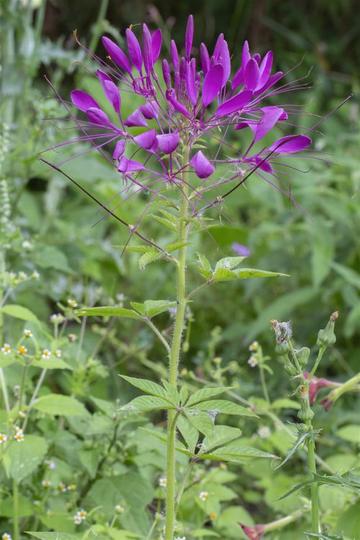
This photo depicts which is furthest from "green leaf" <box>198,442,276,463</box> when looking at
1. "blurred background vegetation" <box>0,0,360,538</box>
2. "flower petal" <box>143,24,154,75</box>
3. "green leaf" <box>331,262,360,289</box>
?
"green leaf" <box>331,262,360,289</box>

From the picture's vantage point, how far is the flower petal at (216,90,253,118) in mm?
864

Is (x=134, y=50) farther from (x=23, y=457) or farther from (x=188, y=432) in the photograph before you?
(x=23, y=457)

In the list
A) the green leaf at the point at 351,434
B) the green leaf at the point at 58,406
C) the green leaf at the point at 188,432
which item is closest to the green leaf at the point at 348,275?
the green leaf at the point at 351,434

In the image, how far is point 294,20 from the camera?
385 cm

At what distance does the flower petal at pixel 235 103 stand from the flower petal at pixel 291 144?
6cm

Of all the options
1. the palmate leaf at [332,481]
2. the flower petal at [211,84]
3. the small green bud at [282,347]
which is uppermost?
the flower petal at [211,84]

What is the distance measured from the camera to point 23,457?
1144 mm

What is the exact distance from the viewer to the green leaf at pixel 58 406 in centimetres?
117

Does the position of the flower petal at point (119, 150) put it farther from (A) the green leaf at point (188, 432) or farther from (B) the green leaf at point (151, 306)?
(A) the green leaf at point (188, 432)

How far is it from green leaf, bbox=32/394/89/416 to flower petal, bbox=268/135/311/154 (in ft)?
1.52

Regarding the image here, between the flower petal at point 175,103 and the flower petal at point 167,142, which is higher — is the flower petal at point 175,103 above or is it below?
above

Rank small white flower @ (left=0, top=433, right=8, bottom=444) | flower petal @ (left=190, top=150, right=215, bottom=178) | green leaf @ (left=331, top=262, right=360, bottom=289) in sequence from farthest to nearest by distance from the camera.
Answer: green leaf @ (left=331, top=262, right=360, bottom=289), small white flower @ (left=0, top=433, right=8, bottom=444), flower petal @ (left=190, top=150, right=215, bottom=178)

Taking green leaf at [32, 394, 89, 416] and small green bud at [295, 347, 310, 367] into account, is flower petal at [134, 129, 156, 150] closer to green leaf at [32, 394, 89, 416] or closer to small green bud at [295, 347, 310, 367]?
small green bud at [295, 347, 310, 367]

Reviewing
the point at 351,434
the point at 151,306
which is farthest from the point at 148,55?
the point at 351,434
